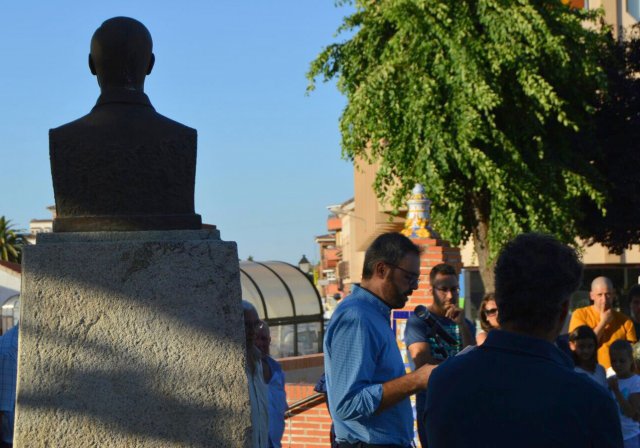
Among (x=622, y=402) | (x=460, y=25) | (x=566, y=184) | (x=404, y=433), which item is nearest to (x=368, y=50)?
(x=460, y=25)

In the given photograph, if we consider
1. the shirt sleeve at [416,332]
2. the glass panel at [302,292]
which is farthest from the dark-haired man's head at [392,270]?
the glass panel at [302,292]

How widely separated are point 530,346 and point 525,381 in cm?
10

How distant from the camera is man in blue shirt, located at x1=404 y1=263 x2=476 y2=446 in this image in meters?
→ 6.32

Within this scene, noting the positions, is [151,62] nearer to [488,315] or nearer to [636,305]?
[488,315]

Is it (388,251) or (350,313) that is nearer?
(350,313)

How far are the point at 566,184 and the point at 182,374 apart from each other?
20957 mm

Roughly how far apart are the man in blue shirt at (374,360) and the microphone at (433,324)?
1.48m

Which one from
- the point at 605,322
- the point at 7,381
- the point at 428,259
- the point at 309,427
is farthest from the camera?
the point at 428,259

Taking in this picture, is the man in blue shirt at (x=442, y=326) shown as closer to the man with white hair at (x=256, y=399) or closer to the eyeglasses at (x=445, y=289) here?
the eyeglasses at (x=445, y=289)

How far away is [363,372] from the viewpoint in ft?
15.1

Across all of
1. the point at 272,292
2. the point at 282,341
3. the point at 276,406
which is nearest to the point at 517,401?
the point at 276,406

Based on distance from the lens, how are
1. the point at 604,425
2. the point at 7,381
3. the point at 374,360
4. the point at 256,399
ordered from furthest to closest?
the point at 7,381 < the point at 374,360 < the point at 256,399 < the point at 604,425

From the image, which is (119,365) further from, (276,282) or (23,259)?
(276,282)

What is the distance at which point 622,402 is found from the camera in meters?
7.75
